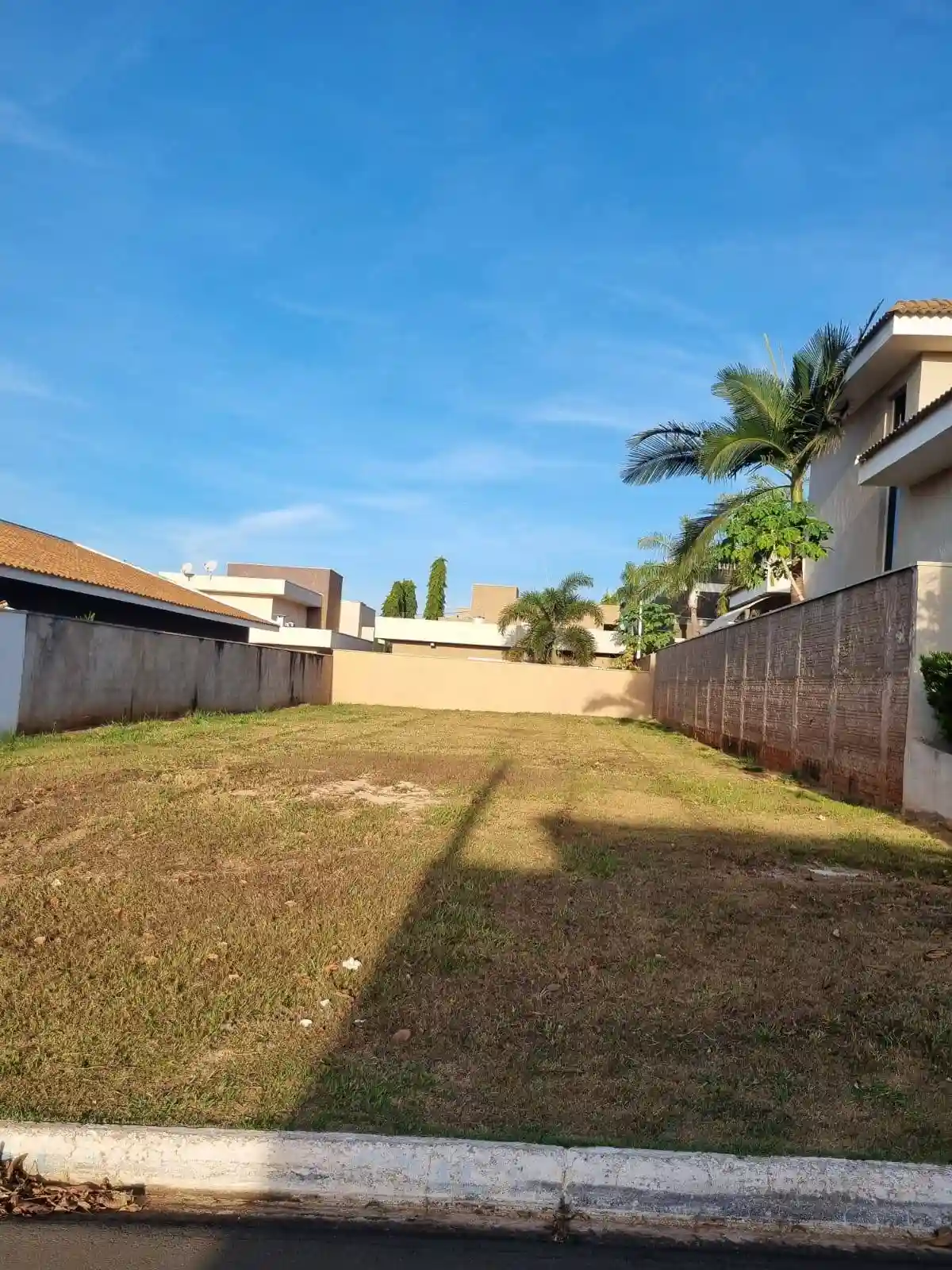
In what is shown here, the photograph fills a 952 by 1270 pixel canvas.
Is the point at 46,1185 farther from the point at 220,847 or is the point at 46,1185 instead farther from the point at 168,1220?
the point at 220,847

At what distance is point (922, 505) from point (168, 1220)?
643 inches

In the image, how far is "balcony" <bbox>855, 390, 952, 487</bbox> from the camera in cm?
1424

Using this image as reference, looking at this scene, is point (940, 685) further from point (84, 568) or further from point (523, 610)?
point (523, 610)

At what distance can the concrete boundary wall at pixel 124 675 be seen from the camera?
16.3m

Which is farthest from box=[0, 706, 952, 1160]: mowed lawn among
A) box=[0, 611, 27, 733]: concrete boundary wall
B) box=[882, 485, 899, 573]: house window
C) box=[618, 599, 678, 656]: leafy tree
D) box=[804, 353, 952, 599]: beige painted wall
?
box=[618, 599, 678, 656]: leafy tree

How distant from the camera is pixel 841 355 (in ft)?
65.5

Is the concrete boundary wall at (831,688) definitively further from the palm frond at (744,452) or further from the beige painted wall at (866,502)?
the palm frond at (744,452)

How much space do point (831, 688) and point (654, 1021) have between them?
9.43m

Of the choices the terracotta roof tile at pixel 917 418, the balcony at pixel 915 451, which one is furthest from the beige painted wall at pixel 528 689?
the terracotta roof tile at pixel 917 418

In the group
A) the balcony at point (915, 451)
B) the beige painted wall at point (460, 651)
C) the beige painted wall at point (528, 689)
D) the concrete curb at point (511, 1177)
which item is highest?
the balcony at point (915, 451)

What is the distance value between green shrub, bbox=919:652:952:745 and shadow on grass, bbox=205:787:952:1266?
9.72ft

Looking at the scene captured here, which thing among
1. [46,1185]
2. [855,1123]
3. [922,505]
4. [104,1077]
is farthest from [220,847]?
[922,505]

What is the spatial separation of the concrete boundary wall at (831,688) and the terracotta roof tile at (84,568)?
13513mm

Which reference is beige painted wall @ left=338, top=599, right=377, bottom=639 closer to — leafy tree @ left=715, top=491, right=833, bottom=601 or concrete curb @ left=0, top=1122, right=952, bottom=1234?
leafy tree @ left=715, top=491, right=833, bottom=601
